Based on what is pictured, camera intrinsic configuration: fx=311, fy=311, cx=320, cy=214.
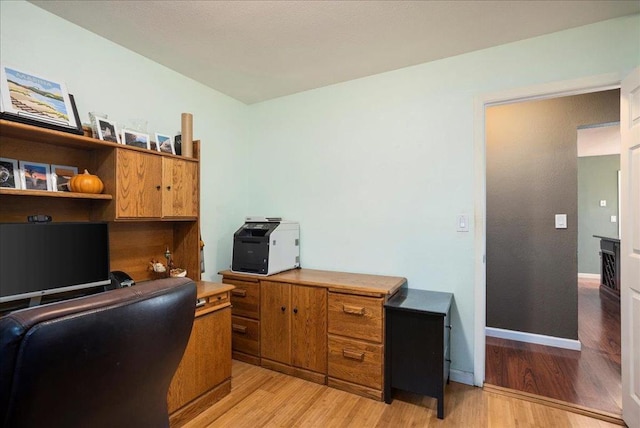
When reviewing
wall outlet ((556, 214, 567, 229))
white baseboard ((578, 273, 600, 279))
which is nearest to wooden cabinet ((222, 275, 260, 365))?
wall outlet ((556, 214, 567, 229))

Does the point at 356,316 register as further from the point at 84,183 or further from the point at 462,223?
the point at 84,183

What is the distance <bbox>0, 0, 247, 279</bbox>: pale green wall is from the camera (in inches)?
71.5

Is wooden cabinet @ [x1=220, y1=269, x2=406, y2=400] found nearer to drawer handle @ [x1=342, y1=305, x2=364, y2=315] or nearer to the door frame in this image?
drawer handle @ [x1=342, y1=305, x2=364, y2=315]

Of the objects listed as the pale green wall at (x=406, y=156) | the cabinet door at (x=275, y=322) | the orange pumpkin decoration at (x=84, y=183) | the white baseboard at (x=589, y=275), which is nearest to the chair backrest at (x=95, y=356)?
the orange pumpkin decoration at (x=84, y=183)

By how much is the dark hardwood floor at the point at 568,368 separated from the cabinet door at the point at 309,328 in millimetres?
1311

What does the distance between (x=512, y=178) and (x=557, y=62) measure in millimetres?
1303

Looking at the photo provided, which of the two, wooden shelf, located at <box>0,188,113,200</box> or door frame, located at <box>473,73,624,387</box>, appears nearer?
wooden shelf, located at <box>0,188,113,200</box>

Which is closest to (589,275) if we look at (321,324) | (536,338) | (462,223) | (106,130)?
(536,338)

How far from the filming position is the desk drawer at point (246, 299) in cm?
264

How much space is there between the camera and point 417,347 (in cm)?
202

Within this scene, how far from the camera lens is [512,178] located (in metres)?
3.19

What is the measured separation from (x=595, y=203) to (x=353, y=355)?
21.7 feet

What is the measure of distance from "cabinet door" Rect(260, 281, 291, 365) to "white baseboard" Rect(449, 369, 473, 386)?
128 cm

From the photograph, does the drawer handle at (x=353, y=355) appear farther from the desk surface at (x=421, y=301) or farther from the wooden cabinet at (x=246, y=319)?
the wooden cabinet at (x=246, y=319)
